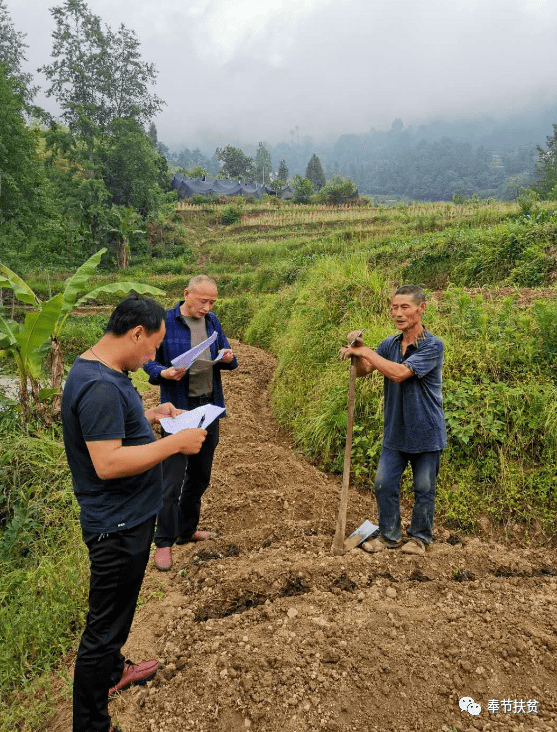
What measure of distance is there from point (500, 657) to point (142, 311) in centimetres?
236

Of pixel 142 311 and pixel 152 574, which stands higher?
pixel 142 311

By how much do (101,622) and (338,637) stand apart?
48.6 inches

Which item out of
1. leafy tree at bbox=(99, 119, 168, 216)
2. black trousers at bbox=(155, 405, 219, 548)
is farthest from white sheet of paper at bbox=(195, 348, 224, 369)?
leafy tree at bbox=(99, 119, 168, 216)

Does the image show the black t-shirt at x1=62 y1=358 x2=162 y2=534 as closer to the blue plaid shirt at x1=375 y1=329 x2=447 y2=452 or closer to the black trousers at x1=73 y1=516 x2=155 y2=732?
the black trousers at x1=73 y1=516 x2=155 y2=732

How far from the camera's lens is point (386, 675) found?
A: 2174 millimetres

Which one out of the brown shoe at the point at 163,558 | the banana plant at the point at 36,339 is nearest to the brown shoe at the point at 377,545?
the brown shoe at the point at 163,558

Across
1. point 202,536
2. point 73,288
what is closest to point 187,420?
point 202,536

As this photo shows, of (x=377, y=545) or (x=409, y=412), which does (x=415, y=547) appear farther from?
(x=409, y=412)

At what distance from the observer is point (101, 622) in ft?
5.95

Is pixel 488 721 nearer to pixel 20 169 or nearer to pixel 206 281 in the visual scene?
pixel 206 281

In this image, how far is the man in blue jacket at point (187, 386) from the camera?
317cm

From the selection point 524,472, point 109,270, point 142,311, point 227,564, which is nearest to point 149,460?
point 142,311

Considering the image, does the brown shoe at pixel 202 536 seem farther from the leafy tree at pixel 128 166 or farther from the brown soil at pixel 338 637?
the leafy tree at pixel 128 166

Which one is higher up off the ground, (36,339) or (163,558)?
(36,339)
